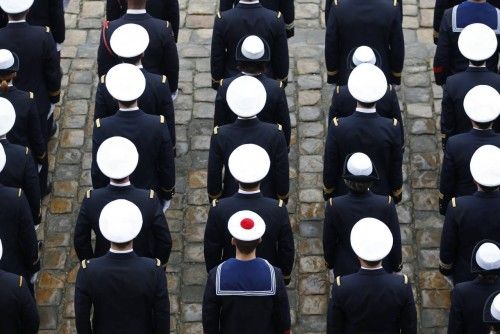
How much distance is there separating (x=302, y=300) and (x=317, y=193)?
4.03 ft

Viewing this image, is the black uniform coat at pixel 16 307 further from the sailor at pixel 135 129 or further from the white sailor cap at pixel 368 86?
the white sailor cap at pixel 368 86

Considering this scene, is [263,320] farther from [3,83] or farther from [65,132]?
[65,132]

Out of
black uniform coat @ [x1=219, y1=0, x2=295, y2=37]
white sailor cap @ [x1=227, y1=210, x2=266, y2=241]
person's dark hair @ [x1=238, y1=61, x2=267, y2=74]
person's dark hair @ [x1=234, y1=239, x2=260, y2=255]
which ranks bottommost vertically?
person's dark hair @ [x1=234, y1=239, x2=260, y2=255]

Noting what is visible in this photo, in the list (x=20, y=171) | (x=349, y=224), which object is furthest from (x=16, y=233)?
(x=349, y=224)

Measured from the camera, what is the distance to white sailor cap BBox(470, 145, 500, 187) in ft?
28.4

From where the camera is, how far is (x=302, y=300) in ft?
32.6

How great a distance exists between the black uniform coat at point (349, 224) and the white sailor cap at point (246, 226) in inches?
27.4

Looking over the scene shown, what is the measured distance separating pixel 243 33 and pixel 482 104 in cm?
218

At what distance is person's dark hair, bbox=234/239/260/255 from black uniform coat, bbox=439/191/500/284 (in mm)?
1561

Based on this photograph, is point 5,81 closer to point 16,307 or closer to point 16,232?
point 16,232

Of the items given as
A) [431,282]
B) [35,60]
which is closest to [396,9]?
[431,282]

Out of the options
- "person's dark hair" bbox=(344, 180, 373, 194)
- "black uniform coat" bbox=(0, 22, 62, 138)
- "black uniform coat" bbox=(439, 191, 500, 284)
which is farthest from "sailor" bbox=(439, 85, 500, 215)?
"black uniform coat" bbox=(0, 22, 62, 138)

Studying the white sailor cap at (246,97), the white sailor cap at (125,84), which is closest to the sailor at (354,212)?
the white sailor cap at (246,97)

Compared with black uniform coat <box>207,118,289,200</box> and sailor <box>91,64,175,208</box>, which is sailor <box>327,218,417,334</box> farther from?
sailor <box>91,64,175,208</box>
